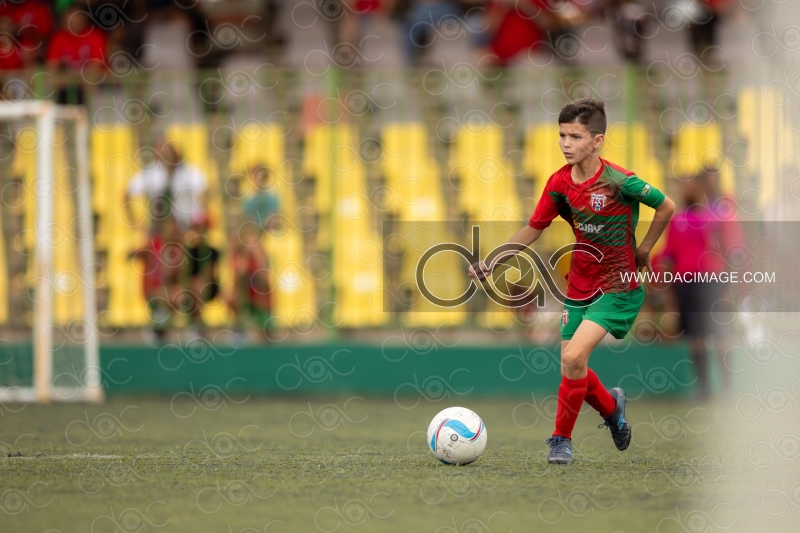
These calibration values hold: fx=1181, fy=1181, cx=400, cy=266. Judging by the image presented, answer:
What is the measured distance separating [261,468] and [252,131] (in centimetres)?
507

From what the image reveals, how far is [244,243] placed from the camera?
1020 centimetres

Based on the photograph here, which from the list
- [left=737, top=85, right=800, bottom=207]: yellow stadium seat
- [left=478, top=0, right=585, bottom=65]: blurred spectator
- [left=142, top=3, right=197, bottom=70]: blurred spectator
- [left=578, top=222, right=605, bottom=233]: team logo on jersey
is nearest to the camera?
[left=578, top=222, right=605, bottom=233]: team logo on jersey

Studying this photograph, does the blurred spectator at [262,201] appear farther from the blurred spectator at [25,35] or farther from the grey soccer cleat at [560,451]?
the grey soccer cleat at [560,451]

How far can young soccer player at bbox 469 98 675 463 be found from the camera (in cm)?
577

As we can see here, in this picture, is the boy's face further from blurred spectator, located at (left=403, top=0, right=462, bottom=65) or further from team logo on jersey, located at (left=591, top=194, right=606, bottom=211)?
blurred spectator, located at (left=403, top=0, right=462, bottom=65)

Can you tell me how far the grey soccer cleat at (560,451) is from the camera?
5.84m

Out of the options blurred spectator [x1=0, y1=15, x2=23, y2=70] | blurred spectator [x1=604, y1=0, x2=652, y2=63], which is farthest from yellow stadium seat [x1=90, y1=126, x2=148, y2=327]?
blurred spectator [x1=604, y1=0, x2=652, y2=63]

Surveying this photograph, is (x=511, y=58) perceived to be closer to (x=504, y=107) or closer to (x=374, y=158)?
(x=504, y=107)

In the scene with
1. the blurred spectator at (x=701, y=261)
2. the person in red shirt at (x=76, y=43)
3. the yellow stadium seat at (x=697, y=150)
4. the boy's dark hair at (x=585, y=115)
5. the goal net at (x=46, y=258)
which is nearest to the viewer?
the boy's dark hair at (x=585, y=115)

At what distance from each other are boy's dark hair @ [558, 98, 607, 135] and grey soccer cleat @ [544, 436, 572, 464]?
60.2 inches

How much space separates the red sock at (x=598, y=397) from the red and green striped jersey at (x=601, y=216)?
1.39 ft

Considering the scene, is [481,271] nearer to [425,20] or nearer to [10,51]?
[425,20]

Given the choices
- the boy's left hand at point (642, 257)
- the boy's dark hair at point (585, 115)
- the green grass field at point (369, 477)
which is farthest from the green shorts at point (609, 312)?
the boy's dark hair at point (585, 115)

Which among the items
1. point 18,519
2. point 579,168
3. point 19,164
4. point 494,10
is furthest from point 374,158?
point 18,519
